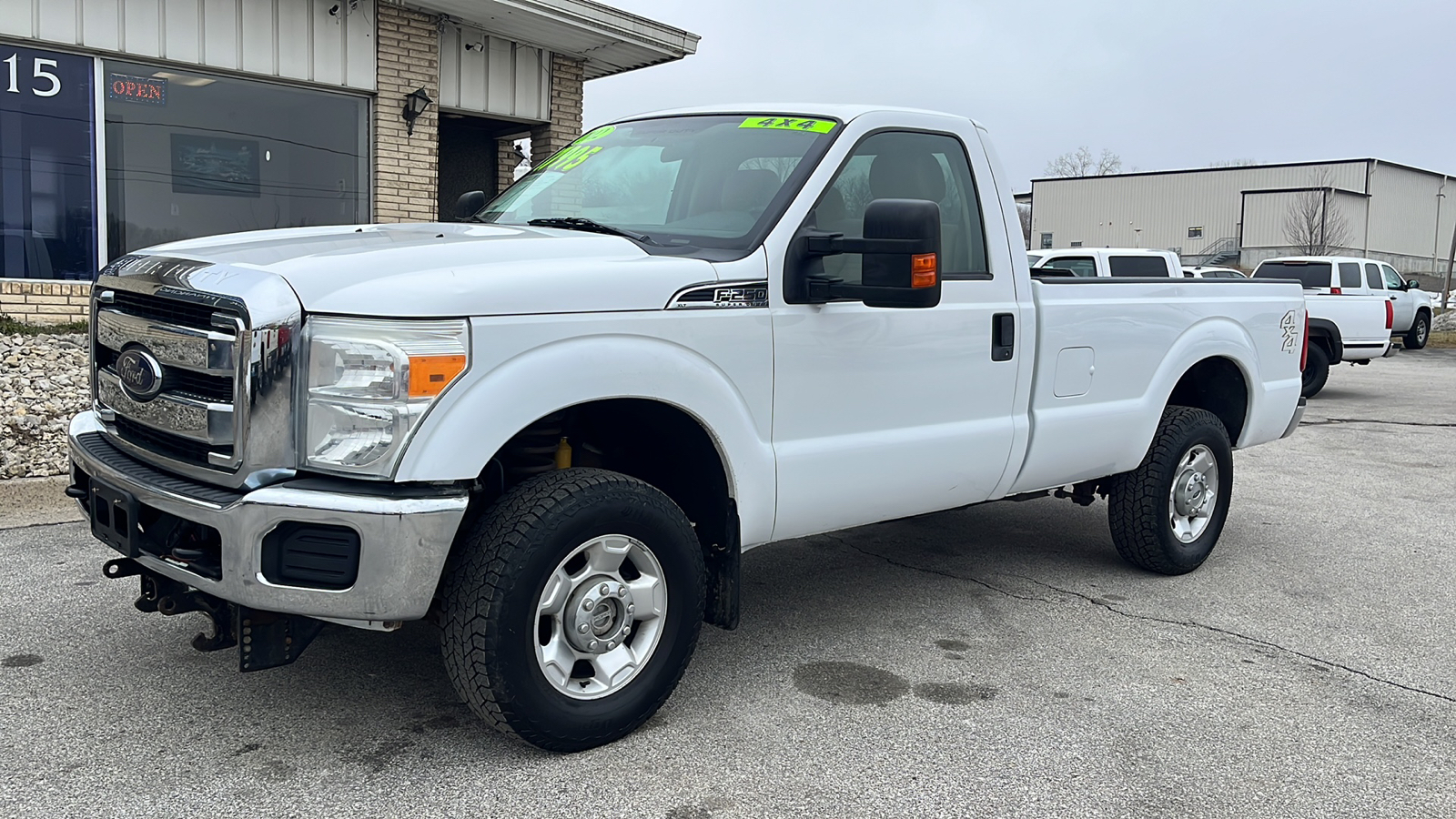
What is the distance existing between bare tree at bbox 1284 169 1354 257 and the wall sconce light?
169 feet

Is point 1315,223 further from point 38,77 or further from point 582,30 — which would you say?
point 38,77

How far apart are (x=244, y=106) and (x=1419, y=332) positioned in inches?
913

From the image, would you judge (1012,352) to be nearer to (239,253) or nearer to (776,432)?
(776,432)

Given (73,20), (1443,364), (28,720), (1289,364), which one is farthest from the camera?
(1443,364)

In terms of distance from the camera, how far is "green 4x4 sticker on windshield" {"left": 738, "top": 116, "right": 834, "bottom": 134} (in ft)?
13.8

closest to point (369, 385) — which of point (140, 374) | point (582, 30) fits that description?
point (140, 374)

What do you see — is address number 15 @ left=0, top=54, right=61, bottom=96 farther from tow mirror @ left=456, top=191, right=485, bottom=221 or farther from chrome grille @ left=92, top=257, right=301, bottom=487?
chrome grille @ left=92, top=257, right=301, bottom=487

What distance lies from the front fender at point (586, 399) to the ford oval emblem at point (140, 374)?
859 mm

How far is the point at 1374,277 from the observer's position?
19.0 meters

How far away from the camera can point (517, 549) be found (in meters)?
3.13

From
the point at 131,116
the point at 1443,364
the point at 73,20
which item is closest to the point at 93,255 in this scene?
the point at 131,116

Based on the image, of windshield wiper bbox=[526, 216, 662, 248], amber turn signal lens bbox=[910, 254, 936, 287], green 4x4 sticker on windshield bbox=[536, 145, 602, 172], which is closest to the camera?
amber turn signal lens bbox=[910, 254, 936, 287]

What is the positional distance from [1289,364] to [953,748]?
3.78 meters

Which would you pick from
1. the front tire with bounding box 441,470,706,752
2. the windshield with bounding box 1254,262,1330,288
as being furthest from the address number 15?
the windshield with bounding box 1254,262,1330,288
